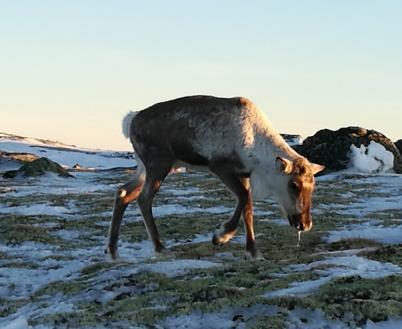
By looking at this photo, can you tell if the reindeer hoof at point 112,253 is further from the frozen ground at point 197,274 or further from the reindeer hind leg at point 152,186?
the reindeer hind leg at point 152,186

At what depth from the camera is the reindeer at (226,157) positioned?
1058 centimetres

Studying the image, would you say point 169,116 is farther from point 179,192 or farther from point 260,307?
point 179,192

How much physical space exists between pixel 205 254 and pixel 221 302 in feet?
14.8

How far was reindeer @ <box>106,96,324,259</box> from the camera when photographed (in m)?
10.6

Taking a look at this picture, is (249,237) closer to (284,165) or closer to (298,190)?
(298,190)

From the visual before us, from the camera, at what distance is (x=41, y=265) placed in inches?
448

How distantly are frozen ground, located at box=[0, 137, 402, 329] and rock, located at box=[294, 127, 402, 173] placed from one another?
15062mm

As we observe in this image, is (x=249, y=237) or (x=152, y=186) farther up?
(x=152, y=186)

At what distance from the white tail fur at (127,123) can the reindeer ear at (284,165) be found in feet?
10.4

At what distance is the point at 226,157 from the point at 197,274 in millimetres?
2721

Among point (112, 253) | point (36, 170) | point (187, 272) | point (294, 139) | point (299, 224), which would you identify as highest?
point (299, 224)

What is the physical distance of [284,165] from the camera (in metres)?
10.3

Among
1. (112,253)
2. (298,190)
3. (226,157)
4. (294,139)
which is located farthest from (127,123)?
(294,139)

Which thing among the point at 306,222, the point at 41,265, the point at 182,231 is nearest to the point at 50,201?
the point at 182,231
